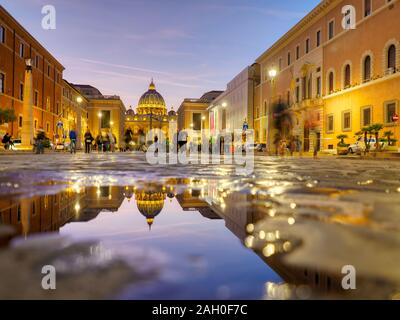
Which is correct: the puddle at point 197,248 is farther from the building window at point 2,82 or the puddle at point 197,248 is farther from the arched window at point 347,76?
the building window at point 2,82

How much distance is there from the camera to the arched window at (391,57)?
26469mm

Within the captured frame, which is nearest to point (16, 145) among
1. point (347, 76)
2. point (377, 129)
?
point (377, 129)

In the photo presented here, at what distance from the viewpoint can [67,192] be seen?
383 cm

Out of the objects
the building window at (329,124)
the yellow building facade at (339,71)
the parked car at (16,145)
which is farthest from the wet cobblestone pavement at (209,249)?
the building window at (329,124)

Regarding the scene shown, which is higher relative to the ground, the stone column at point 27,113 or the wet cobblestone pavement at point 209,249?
the stone column at point 27,113

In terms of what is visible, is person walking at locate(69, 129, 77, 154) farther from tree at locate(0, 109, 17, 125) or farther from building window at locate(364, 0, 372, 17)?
building window at locate(364, 0, 372, 17)

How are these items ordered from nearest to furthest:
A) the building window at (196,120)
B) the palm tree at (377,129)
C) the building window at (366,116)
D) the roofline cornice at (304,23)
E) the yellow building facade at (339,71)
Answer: the palm tree at (377,129) < the yellow building facade at (339,71) < the building window at (366,116) < the roofline cornice at (304,23) < the building window at (196,120)

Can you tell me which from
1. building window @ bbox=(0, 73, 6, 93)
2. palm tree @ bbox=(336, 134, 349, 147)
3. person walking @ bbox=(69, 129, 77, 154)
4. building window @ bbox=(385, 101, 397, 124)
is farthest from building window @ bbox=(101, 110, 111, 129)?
building window @ bbox=(385, 101, 397, 124)

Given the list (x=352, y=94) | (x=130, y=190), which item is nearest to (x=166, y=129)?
(x=352, y=94)

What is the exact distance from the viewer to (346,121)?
107ft

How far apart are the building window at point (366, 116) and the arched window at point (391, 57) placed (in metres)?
3.43

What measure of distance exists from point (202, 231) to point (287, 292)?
3.22ft

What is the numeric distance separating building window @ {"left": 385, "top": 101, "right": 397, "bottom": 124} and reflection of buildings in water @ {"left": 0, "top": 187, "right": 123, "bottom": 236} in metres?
26.6
